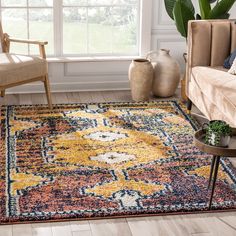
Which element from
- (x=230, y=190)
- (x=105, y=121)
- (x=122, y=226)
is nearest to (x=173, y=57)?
(x=105, y=121)

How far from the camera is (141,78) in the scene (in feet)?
17.3

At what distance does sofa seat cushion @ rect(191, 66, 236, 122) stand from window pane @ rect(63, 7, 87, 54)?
1.32 meters

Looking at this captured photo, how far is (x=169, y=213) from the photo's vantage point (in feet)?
10.9

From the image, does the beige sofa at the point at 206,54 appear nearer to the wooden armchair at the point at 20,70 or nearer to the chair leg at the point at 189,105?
the chair leg at the point at 189,105

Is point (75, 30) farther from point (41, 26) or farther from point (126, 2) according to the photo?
point (126, 2)

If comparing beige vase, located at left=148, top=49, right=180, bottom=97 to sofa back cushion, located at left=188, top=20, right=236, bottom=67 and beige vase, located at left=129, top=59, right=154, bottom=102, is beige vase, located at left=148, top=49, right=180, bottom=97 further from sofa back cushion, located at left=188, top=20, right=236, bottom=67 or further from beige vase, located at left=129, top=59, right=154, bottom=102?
sofa back cushion, located at left=188, top=20, right=236, bottom=67

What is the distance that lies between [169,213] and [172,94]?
2329 millimetres

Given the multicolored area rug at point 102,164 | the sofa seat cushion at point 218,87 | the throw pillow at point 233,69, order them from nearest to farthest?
1. the multicolored area rug at point 102,164
2. the sofa seat cushion at point 218,87
3. the throw pillow at point 233,69

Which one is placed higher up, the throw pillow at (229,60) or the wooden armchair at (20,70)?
the throw pillow at (229,60)

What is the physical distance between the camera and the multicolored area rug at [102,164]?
3406mm

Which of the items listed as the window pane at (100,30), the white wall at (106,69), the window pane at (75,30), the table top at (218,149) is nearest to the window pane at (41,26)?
the window pane at (75,30)

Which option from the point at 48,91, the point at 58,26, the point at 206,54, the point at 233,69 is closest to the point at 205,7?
the point at 206,54

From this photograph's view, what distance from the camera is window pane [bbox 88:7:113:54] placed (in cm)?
568

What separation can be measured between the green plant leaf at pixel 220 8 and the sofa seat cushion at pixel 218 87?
567 millimetres
